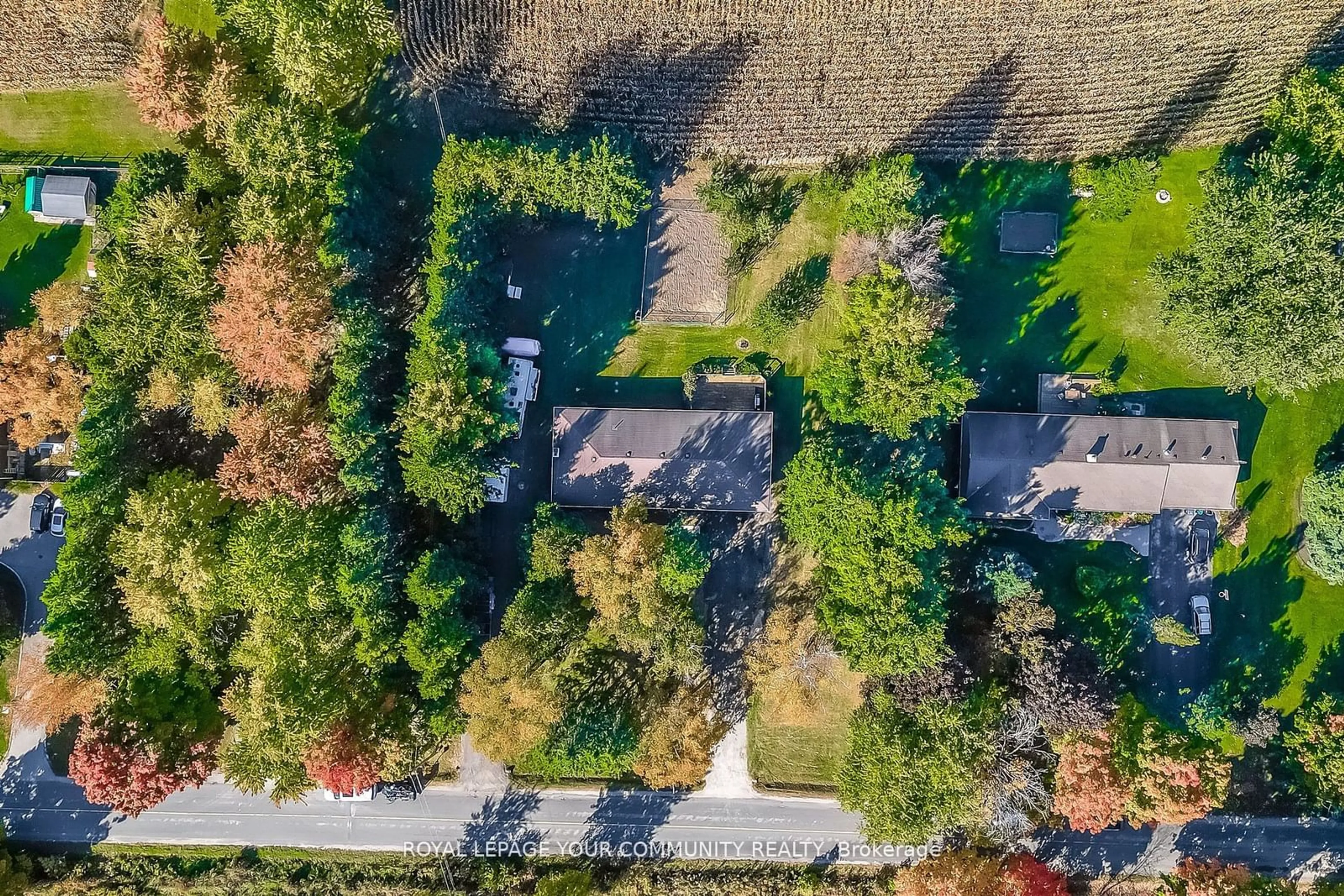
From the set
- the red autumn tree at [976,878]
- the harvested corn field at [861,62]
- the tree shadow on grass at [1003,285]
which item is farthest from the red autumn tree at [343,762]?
the tree shadow on grass at [1003,285]

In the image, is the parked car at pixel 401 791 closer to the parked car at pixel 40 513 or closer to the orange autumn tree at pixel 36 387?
the parked car at pixel 40 513

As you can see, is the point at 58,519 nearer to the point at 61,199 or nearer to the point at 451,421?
the point at 61,199

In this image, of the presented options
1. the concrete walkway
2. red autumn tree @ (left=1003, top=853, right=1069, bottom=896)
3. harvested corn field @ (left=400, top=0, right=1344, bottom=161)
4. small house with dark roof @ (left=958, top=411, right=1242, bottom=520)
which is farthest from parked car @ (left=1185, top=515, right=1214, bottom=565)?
the concrete walkway

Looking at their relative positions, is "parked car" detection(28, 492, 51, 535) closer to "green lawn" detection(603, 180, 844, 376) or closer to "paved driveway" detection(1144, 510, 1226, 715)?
"green lawn" detection(603, 180, 844, 376)

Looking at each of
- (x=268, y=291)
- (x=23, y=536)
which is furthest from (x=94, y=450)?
(x=268, y=291)

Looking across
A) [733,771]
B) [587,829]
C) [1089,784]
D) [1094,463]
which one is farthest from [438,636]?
[1094,463]

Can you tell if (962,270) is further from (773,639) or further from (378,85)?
(378,85)
